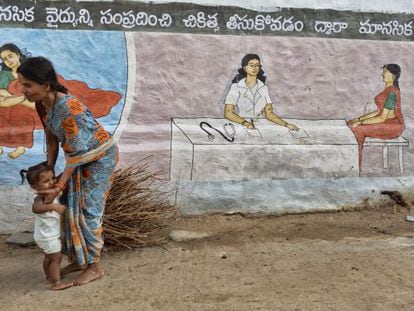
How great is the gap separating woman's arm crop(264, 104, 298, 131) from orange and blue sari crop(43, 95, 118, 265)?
2.30 metres

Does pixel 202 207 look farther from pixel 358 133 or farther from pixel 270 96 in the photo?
pixel 358 133

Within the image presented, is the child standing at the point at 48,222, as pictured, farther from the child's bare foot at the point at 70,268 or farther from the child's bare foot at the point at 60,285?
the child's bare foot at the point at 70,268

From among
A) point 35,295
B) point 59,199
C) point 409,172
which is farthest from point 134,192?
point 409,172

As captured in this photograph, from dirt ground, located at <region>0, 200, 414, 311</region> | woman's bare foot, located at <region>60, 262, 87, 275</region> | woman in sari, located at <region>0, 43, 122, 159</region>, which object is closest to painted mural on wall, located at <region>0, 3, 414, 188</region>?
woman in sari, located at <region>0, 43, 122, 159</region>

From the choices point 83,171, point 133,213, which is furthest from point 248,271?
point 83,171

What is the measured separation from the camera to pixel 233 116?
18.0ft

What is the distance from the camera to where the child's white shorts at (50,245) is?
354 centimetres

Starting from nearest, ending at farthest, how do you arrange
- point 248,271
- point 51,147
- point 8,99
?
point 51,147 → point 248,271 → point 8,99

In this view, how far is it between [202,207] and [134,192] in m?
1.08

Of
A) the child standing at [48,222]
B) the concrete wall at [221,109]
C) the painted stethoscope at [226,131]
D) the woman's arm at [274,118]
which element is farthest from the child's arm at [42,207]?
the woman's arm at [274,118]

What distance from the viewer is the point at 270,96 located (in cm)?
558

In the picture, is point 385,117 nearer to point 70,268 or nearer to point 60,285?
point 70,268

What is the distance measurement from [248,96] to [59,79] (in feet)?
6.19

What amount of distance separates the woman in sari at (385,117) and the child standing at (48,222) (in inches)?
138
